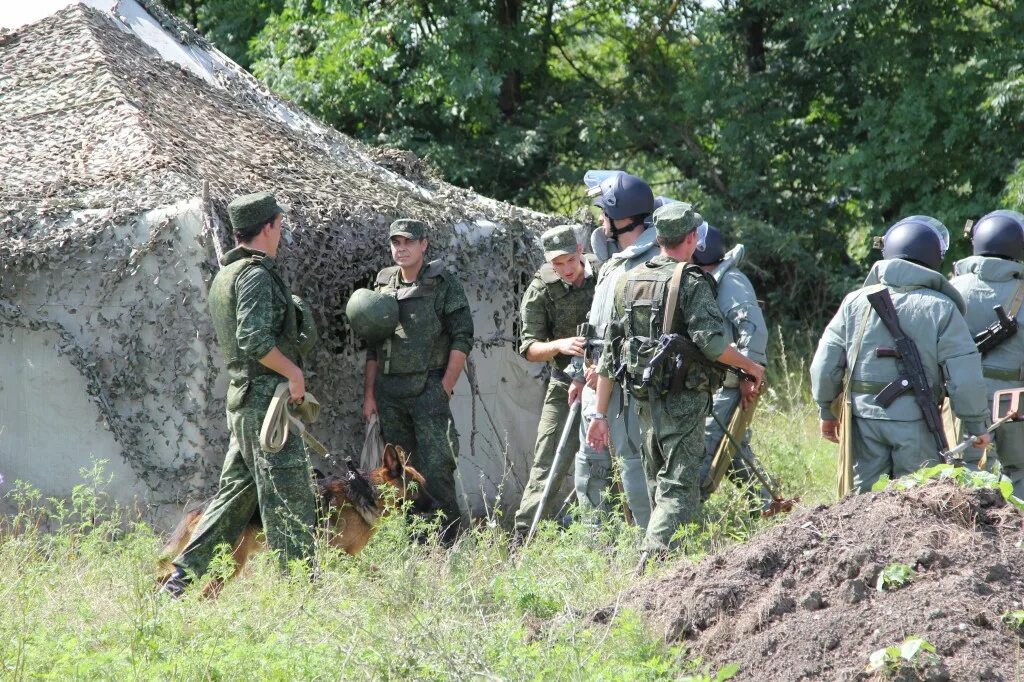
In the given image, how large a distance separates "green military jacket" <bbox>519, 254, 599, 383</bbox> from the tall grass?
4.09 ft

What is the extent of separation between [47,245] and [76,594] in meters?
2.12

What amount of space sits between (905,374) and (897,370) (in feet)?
0.13

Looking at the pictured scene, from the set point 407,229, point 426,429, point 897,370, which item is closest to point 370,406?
point 426,429

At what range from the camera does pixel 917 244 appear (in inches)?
207

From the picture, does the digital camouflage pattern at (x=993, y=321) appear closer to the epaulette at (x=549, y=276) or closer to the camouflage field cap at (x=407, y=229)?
the epaulette at (x=549, y=276)

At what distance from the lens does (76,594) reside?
4945 millimetres

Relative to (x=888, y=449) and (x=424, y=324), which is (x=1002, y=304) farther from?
(x=424, y=324)

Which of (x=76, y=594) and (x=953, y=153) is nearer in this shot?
(x=76, y=594)

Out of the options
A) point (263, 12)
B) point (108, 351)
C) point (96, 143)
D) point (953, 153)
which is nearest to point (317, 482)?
point (108, 351)

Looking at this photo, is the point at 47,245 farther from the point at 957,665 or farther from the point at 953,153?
the point at 953,153

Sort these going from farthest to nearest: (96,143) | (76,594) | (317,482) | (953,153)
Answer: (953,153)
(96,143)
(317,482)
(76,594)

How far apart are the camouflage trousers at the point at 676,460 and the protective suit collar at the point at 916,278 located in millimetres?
1021

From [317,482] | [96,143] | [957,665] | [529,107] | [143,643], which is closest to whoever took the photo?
[957,665]

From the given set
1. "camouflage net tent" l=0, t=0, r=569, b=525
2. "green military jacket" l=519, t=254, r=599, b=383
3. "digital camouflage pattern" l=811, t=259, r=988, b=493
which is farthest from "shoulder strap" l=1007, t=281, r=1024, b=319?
"camouflage net tent" l=0, t=0, r=569, b=525
